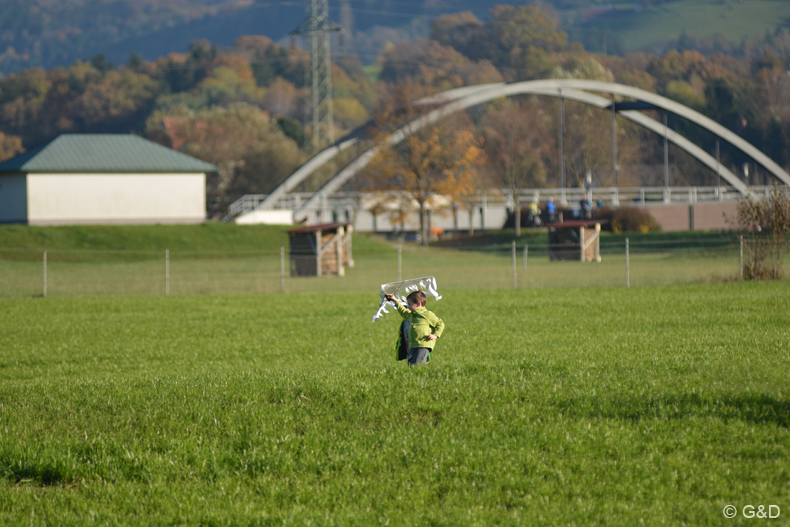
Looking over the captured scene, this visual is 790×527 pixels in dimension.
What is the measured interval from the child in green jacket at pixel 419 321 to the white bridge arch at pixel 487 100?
163 feet

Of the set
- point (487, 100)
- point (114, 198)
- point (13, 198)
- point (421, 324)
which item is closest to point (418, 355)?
point (421, 324)

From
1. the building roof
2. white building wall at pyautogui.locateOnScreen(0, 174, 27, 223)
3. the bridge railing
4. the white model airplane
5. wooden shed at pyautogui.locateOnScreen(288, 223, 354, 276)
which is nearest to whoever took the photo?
the white model airplane

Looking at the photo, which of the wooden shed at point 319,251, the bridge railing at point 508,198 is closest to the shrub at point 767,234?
the wooden shed at point 319,251

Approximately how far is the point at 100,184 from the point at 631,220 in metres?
35.9

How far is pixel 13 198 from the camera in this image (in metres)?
52.2

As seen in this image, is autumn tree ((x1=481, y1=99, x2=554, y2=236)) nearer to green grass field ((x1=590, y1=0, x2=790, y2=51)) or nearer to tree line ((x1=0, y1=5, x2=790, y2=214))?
tree line ((x1=0, y1=5, x2=790, y2=214))

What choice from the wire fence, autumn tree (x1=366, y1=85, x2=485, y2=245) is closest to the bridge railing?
autumn tree (x1=366, y1=85, x2=485, y2=245)

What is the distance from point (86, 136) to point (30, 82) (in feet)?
180

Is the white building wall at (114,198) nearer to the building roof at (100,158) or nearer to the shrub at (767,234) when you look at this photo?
the building roof at (100,158)

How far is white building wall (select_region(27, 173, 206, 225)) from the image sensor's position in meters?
51.6

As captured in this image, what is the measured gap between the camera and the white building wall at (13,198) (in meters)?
51.5

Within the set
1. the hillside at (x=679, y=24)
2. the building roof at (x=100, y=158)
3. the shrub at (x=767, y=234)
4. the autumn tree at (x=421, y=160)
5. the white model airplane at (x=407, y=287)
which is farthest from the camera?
the hillside at (x=679, y=24)

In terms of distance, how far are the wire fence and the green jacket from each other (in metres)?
14.6

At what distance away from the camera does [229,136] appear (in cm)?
7675
